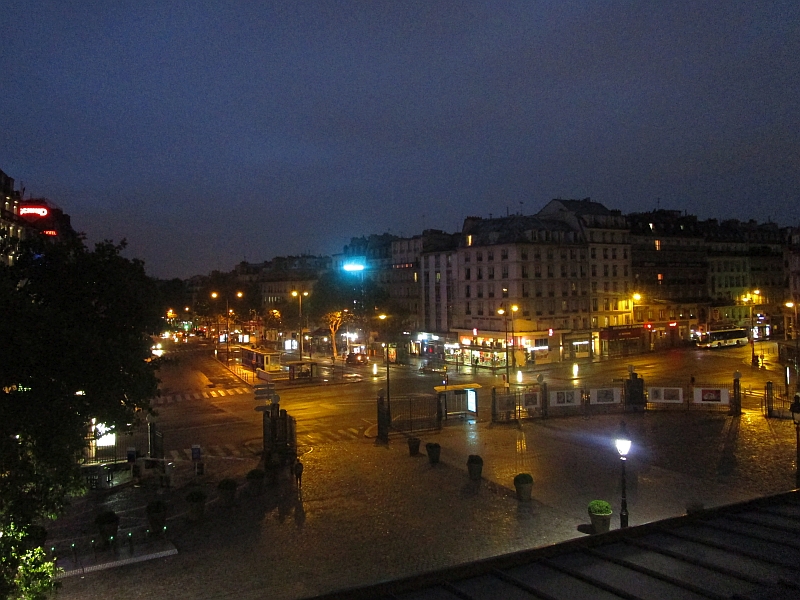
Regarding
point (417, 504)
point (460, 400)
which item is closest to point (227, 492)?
point (417, 504)

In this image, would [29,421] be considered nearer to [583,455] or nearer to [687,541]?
[687,541]

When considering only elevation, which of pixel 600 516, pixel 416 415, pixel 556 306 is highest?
pixel 556 306

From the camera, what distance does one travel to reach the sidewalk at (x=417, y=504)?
15.6 m

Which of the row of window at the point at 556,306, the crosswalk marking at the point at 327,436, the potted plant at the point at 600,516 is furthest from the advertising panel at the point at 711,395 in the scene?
the row of window at the point at 556,306

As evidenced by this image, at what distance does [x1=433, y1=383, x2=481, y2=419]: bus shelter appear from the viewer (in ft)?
120

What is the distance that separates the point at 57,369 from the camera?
493 inches

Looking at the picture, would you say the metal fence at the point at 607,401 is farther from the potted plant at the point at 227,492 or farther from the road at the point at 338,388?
the potted plant at the point at 227,492

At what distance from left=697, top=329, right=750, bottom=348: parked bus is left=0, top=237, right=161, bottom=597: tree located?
7926 centimetres

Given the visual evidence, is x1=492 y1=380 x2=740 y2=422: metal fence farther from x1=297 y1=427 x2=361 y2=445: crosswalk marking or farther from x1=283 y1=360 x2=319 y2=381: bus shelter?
x1=283 y1=360 x2=319 y2=381: bus shelter

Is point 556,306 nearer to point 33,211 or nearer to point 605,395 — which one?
point 605,395

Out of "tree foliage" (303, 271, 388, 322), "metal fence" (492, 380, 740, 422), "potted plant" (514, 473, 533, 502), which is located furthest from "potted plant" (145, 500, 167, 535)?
"tree foliage" (303, 271, 388, 322)

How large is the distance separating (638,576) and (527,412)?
89.8 ft

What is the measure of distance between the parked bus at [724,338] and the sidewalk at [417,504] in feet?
172

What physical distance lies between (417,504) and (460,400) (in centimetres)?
1708
